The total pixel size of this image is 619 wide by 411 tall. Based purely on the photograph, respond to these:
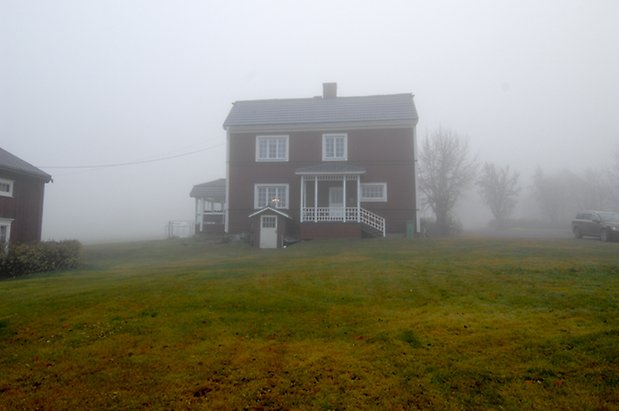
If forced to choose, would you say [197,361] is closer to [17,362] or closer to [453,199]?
[17,362]

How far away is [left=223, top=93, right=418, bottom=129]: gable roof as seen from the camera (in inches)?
1107

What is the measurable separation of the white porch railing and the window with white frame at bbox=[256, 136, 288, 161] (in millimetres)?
4897

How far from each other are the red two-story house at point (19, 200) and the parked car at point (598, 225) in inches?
1196

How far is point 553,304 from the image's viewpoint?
26.0 ft

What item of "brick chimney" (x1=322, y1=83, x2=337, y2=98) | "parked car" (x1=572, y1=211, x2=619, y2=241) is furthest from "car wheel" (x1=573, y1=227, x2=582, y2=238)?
"brick chimney" (x1=322, y1=83, x2=337, y2=98)

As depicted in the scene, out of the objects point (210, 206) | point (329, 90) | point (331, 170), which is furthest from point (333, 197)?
point (210, 206)

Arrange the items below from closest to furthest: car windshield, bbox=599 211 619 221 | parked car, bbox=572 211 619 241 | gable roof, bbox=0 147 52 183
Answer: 1. gable roof, bbox=0 147 52 183
2. parked car, bbox=572 211 619 241
3. car windshield, bbox=599 211 619 221

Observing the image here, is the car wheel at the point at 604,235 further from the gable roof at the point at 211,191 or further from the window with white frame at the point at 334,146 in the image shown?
the gable roof at the point at 211,191

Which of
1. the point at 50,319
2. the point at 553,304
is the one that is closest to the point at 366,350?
the point at 553,304

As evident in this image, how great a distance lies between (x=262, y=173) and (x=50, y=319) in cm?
2079

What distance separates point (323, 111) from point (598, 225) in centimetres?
1845

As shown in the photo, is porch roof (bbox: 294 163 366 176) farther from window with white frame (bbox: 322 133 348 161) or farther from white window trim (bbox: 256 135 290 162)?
white window trim (bbox: 256 135 290 162)

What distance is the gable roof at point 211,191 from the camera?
1232 inches

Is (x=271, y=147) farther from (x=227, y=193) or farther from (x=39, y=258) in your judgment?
(x=39, y=258)
